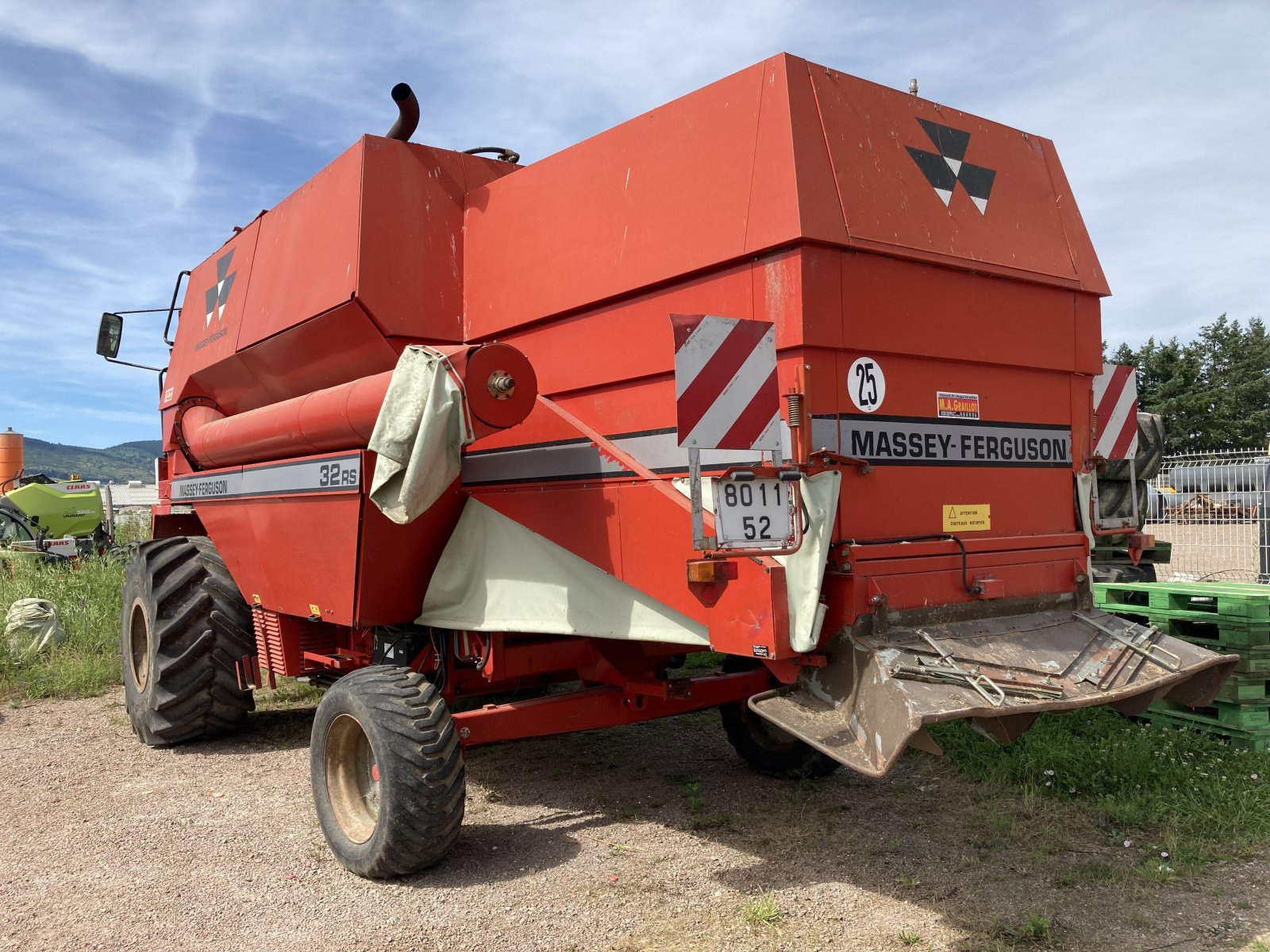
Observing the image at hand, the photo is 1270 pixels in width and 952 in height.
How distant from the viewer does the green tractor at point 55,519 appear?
15.3 m

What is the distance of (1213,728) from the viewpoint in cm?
542

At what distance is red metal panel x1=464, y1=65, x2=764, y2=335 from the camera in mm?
3854

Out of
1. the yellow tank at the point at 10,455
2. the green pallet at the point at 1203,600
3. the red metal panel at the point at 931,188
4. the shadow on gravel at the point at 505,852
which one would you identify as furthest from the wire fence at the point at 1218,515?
the yellow tank at the point at 10,455

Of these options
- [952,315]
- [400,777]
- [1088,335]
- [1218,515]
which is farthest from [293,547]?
[1218,515]

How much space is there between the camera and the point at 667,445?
12.9 feet

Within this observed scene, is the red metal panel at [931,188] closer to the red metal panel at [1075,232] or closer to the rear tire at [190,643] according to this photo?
the red metal panel at [1075,232]

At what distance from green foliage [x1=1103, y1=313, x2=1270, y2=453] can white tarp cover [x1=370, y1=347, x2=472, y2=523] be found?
134 feet

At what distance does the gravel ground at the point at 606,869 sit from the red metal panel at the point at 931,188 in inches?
96.3

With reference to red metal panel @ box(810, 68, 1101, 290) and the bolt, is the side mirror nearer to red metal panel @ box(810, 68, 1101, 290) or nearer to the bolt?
the bolt

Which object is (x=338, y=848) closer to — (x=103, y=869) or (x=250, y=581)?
(x=103, y=869)

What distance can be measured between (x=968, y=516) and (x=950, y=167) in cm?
146

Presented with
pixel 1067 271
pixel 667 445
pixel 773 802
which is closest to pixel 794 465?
pixel 667 445

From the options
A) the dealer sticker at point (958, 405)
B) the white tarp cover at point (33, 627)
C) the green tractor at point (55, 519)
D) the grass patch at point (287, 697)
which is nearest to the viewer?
the dealer sticker at point (958, 405)

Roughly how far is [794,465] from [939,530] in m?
0.83
